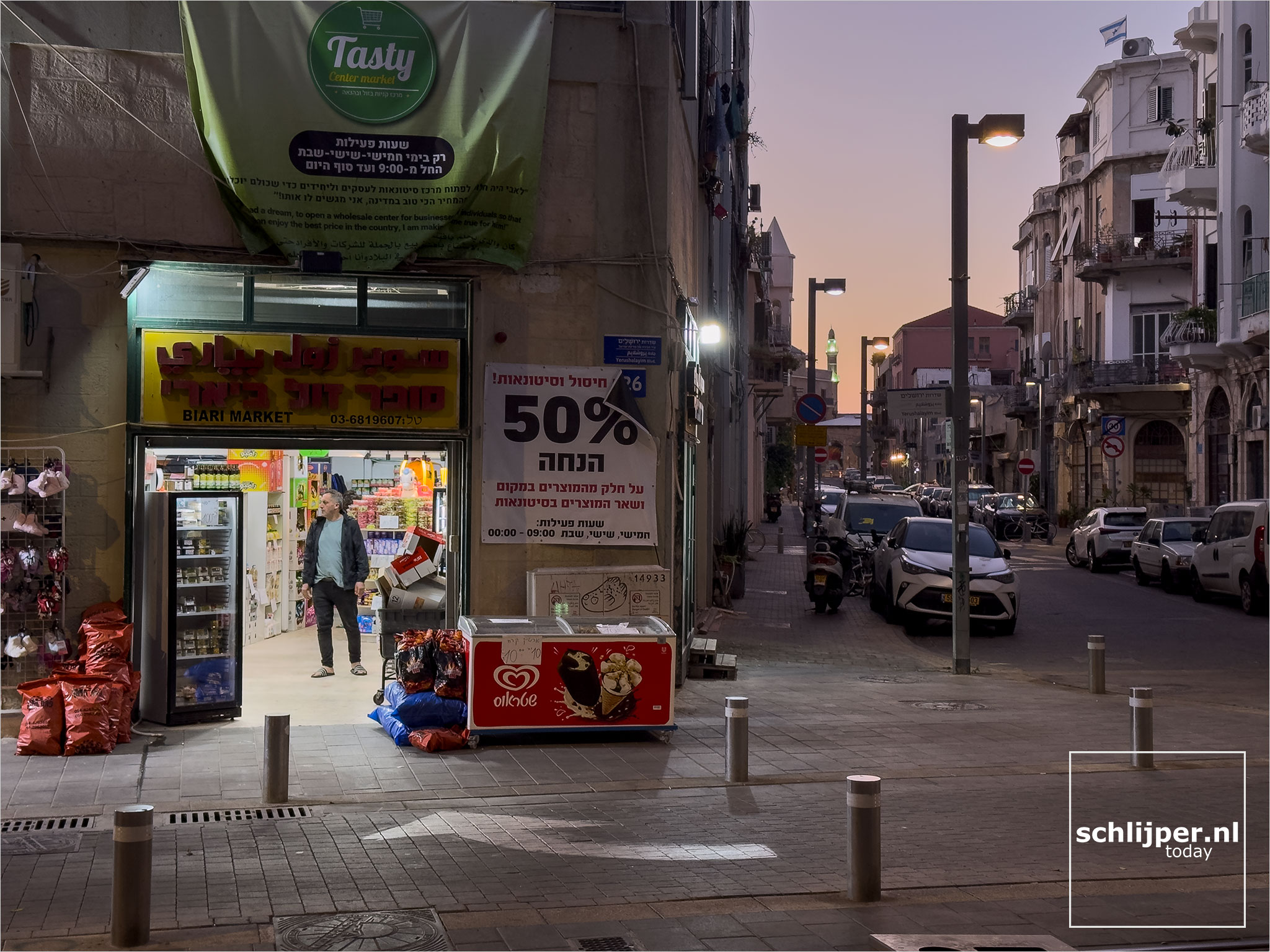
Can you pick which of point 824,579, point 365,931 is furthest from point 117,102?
point 824,579

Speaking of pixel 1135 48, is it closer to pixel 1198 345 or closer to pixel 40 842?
pixel 1198 345

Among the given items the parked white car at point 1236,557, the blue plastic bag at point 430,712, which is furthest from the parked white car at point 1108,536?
the blue plastic bag at point 430,712

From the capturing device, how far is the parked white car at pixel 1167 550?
25594mm

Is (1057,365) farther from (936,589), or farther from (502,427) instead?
(502,427)

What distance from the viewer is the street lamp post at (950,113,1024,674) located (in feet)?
48.9

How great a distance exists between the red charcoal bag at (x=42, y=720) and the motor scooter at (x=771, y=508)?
47.1 meters

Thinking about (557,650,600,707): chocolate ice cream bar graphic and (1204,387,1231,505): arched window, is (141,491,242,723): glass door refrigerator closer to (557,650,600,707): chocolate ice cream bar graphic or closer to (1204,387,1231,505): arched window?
(557,650,600,707): chocolate ice cream bar graphic

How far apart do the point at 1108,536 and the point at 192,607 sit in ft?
81.8

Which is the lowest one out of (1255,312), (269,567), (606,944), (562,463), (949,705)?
(949,705)

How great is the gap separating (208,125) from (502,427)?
3480 millimetres

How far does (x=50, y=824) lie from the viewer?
7.82 m

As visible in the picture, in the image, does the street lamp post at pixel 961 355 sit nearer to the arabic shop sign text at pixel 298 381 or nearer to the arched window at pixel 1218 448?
the arabic shop sign text at pixel 298 381

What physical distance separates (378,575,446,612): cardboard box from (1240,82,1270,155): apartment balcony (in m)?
24.7

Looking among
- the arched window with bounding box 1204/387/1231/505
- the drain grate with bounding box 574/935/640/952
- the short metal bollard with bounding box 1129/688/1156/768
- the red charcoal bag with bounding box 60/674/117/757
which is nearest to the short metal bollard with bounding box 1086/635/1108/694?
the short metal bollard with bounding box 1129/688/1156/768
